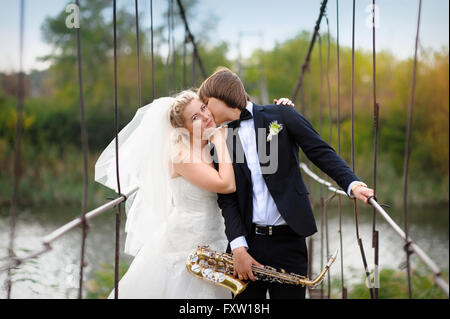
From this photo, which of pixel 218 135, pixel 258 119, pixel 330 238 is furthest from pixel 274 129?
pixel 330 238

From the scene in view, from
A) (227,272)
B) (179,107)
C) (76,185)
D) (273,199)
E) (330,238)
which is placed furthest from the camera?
(76,185)

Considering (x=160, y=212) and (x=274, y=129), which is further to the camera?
(x=160, y=212)

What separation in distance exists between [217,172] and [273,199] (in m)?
0.22

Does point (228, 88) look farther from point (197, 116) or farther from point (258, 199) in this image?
point (258, 199)

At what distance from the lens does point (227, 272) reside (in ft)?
5.06

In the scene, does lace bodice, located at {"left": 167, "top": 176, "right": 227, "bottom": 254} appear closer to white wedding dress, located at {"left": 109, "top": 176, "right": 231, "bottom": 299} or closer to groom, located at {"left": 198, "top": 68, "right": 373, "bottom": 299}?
white wedding dress, located at {"left": 109, "top": 176, "right": 231, "bottom": 299}

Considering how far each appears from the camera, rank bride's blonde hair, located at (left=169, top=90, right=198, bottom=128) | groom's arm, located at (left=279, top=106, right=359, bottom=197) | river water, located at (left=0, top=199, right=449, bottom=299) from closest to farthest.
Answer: groom's arm, located at (left=279, top=106, right=359, bottom=197) → bride's blonde hair, located at (left=169, top=90, right=198, bottom=128) → river water, located at (left=0, top=199, right=449, bottom=299)

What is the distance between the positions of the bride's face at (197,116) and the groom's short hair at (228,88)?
77 mm

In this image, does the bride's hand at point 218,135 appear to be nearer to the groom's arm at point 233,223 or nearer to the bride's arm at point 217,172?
the bride's arm at point 217,172

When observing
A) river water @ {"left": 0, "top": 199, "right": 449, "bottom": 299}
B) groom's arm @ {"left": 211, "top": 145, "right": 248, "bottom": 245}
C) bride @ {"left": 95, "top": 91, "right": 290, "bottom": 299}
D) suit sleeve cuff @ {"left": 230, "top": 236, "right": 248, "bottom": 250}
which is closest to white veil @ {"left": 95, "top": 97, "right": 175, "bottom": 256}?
bride @ {"left": 95, "top": 91, "right": 290, "bottom": 299}

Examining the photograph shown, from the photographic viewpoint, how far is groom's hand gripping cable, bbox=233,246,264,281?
143 cm

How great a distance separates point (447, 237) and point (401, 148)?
356 centimetres

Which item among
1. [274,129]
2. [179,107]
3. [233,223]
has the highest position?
[179,107]

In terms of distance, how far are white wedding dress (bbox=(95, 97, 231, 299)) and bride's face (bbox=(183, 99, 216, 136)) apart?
0.37 feet
